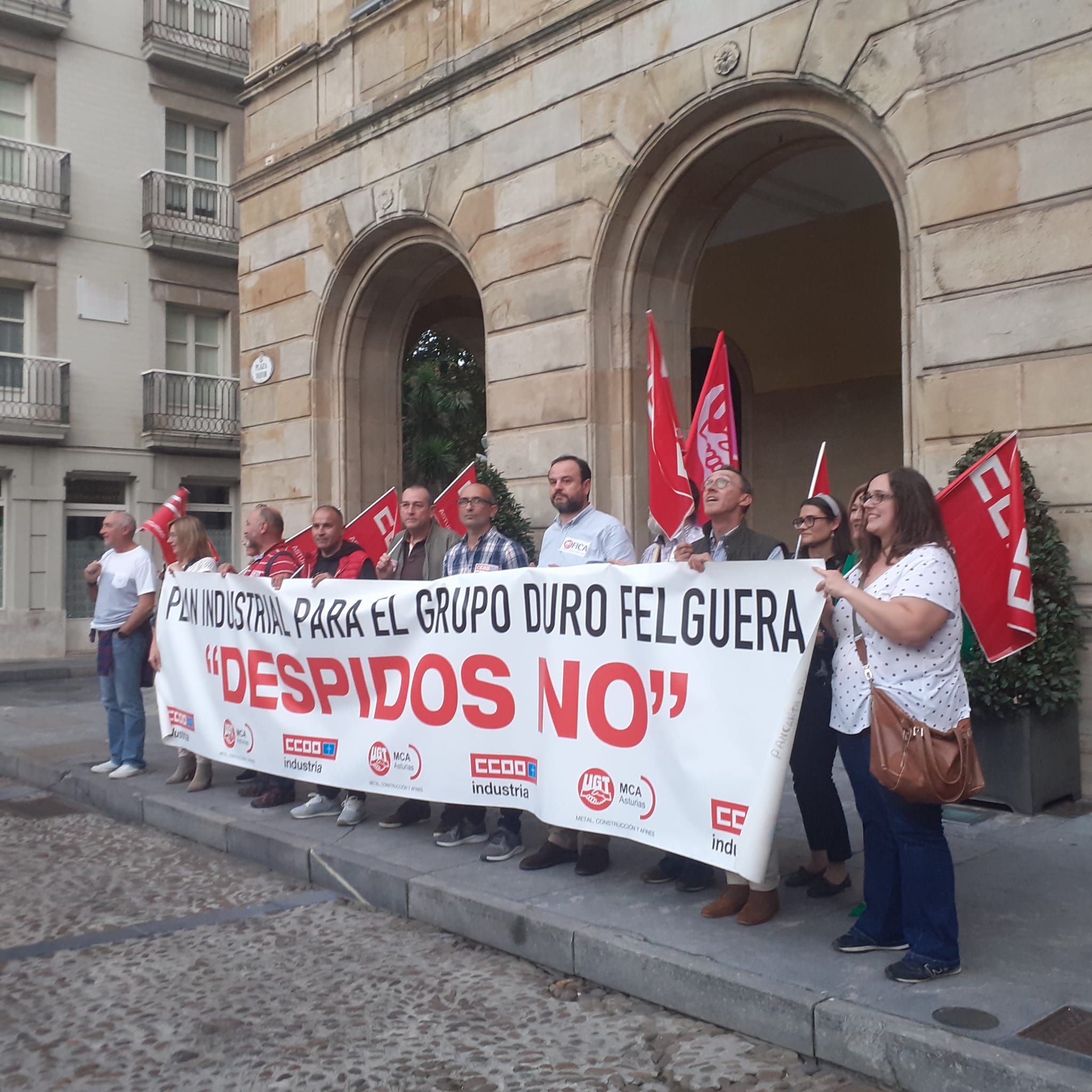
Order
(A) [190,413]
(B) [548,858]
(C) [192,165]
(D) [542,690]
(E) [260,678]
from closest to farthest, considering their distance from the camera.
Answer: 1. (D) [542,690]
2. (B) [548,858]
3. (E) [260,678]
4. (A) [190,413]
5. (C) [192,165]

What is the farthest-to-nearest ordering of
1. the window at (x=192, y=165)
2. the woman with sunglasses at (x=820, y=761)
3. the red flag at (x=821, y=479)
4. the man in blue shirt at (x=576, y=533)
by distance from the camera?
1. the window at (x=192, y=165)
2. the red flag at (x=821, y=479)
3. the man in blue shirt at (x=576, y=533)
4. the woman with sunglasses at (x=820, y=761)

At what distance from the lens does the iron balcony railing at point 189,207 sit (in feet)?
74.9

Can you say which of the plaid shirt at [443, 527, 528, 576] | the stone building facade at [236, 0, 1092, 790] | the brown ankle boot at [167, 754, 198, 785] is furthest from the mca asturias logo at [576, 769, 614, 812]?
the brown ankle boot at [167, 754, 198, 785]

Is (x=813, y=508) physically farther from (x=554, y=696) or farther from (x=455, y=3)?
(x=455, y=3)

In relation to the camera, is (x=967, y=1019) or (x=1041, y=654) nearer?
(x=967, y=1019)

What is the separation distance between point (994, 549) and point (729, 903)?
7.09 feet

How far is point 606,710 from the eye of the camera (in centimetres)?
504

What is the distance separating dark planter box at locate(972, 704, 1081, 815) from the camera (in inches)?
251

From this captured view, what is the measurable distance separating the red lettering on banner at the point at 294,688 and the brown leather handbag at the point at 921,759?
3.73m

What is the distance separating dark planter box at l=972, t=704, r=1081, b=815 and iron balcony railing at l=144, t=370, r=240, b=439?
749 inches

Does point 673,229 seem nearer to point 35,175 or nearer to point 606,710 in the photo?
point 606,710

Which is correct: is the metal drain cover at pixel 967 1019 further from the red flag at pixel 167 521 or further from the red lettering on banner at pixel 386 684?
the red flag at pixel 167 521

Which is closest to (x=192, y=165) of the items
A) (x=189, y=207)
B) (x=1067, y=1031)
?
(x=189, y=207)

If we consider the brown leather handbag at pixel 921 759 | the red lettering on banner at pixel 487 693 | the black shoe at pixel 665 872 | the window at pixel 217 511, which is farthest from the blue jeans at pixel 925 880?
the window at pixel 217 511
